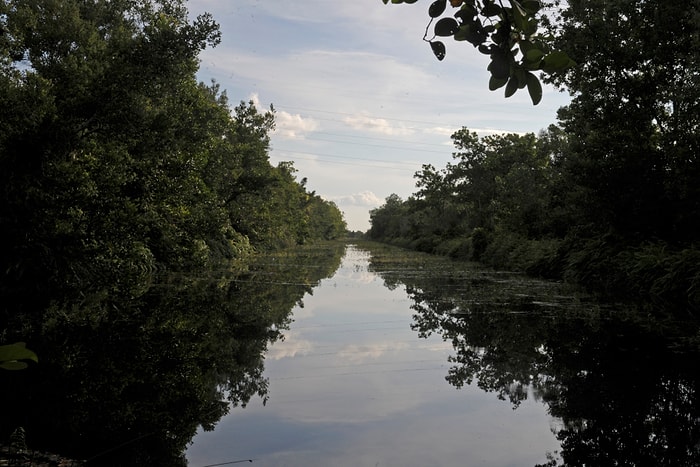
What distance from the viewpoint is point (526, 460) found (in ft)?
13.5

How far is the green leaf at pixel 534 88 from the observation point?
6.36ft

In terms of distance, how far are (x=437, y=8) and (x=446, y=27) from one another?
0.17 m

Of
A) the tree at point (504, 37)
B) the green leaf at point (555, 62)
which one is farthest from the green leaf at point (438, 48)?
the green leaf at point (555, 62)

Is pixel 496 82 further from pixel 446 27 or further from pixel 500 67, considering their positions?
pixel 446 27

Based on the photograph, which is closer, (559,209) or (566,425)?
(566,425)

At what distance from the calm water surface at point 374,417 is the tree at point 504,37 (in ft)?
9.87

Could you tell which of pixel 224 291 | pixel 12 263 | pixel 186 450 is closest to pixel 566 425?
pixel 186 450

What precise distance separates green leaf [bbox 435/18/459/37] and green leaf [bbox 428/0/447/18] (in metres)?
0.15

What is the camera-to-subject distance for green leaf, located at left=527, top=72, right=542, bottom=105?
1.94 meters

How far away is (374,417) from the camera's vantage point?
204 inches

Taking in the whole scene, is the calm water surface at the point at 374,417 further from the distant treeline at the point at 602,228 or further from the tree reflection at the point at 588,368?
the distant treeline at the point at 602,228

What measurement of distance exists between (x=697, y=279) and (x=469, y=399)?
1012 cm

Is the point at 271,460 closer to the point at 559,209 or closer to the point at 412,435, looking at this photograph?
the point at 412,435

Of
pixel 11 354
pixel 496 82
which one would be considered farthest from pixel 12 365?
pixel 496 82
